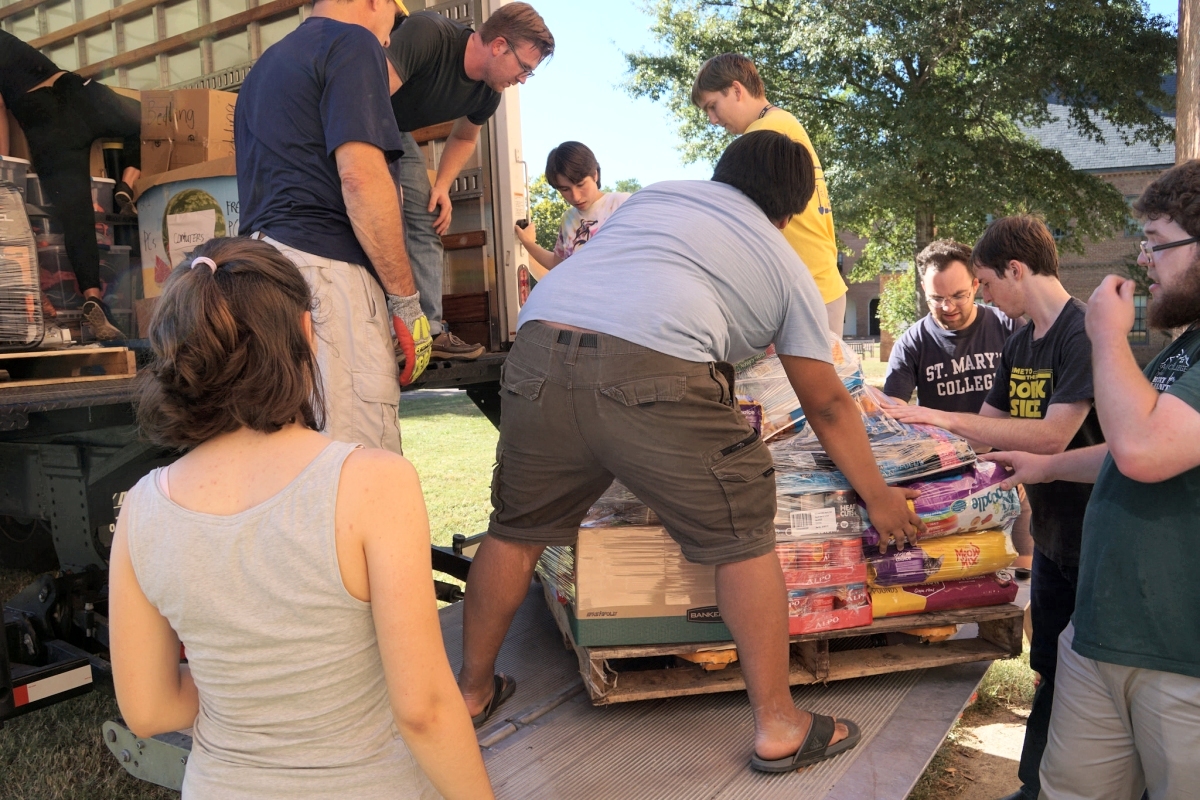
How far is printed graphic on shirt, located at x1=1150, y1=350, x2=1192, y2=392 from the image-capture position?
189cm

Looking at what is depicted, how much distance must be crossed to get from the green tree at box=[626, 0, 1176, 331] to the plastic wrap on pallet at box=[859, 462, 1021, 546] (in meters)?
13.3

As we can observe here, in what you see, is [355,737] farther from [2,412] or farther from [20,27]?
[20,27]


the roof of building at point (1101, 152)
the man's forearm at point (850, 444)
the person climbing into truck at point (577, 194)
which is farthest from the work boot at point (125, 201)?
the roof of building at point (1101, 152)

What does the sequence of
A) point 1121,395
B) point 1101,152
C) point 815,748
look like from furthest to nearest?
point 1101,152 < point 815,748 < point 1121,395

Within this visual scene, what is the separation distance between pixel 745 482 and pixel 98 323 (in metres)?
2.45

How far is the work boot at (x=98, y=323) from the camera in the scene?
10.7 feet

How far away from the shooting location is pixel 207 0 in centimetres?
457

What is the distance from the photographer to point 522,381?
2.26m

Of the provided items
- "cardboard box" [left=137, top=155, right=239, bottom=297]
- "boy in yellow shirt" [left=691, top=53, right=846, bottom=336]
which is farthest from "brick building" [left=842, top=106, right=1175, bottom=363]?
"cardboard box" [left=137, top=155, right=239, bottom=297]

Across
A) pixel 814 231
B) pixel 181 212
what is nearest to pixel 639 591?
pixel 814 231

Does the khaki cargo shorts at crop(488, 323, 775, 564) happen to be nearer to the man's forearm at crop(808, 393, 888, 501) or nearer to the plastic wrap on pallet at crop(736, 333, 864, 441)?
the man's forearm at crop(808, 393, 888, 501)

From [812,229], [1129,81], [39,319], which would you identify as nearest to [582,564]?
[39,319]

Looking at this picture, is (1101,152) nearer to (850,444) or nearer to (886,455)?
(886,455)

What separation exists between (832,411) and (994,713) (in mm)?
2144
